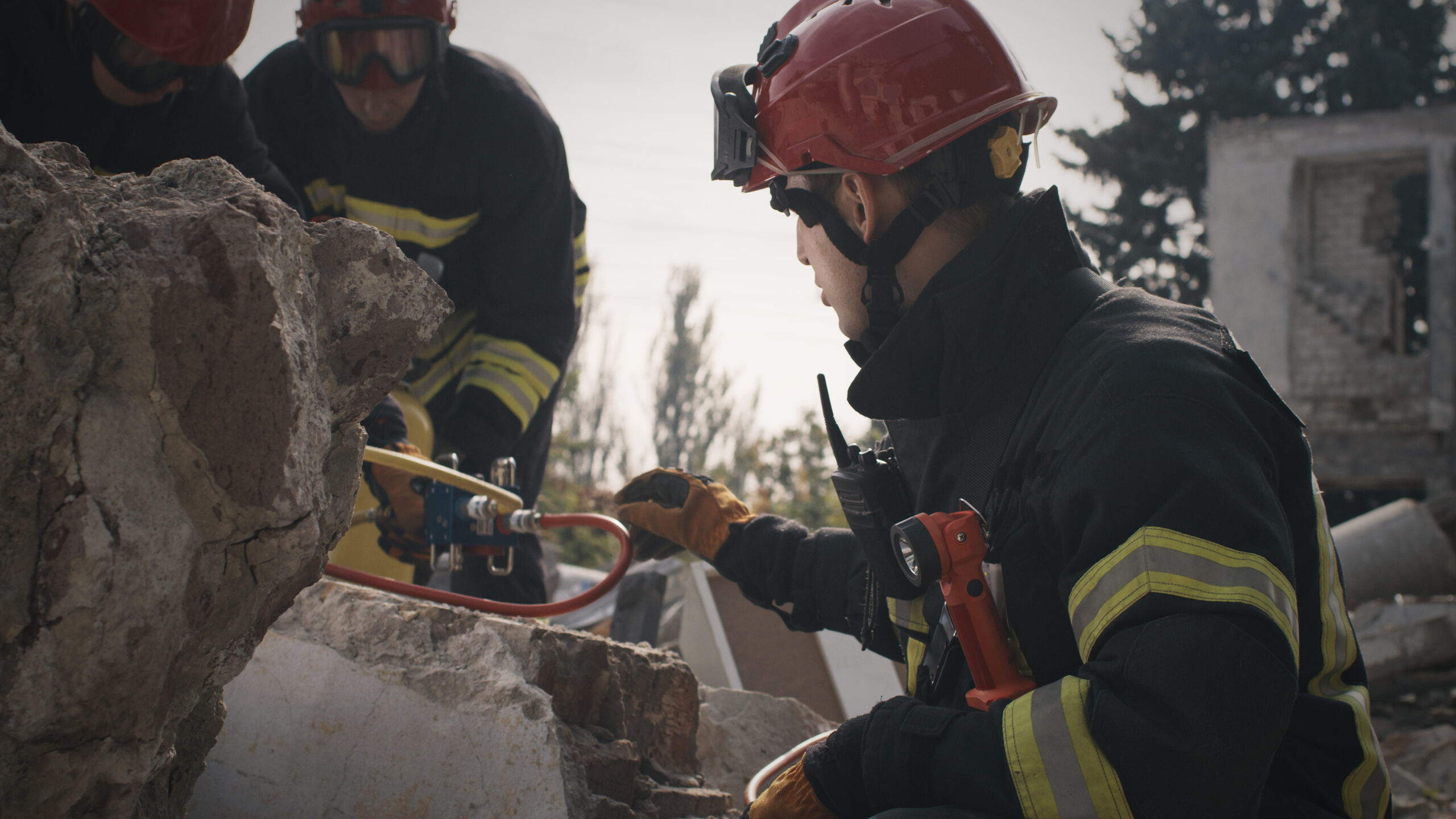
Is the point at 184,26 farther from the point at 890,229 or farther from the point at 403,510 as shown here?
the point at 890,229

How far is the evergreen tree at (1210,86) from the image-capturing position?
16.3 meters

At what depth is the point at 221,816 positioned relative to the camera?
6.73 ft

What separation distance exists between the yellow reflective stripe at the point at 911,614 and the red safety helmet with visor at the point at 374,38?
7.90 ft

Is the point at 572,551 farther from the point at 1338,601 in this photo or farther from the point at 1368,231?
the point at 1368,231

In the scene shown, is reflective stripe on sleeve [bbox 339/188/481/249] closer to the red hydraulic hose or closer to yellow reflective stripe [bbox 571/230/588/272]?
yellow reflective stripe [bbox 571/230/588/272]

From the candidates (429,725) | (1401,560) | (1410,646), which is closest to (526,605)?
(429,725)

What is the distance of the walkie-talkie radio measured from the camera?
2002 mm

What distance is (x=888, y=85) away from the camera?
6.88 feet

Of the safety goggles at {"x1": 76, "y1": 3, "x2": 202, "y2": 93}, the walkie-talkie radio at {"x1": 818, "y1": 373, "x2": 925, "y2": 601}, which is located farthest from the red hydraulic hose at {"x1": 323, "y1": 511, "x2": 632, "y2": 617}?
the safety goggles at {"x1": 76, "y1": 3, "x2": 202, "y2": 93}

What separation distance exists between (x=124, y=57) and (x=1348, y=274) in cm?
1480

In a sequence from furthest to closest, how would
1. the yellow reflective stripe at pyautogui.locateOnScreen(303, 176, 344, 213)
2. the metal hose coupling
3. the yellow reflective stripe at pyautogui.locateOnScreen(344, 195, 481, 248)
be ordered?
the yellow reflective stripe at pyautogui.locateOnScreen(303, 176, 344, 213), the yellow reflective stripe at pyautogui.locateOnScreen(344, 195, 481, 248), the metal hose coupling

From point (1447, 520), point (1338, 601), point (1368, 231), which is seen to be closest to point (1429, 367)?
point (1368, 231)

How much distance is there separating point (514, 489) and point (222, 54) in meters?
1.54

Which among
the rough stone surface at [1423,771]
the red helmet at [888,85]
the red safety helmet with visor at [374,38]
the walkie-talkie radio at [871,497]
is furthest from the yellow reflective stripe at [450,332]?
the rough stone surface at [1423,771]
